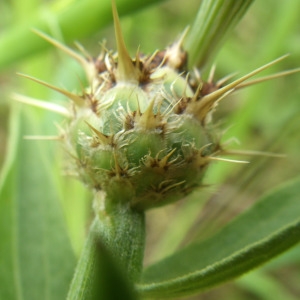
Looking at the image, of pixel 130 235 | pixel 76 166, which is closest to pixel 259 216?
pixel 130 235

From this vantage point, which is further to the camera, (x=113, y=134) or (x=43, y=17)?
(x=43, y=17)

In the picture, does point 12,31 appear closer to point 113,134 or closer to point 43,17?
point 43,17

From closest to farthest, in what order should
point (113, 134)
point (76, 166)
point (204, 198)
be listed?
point (113, 134)
point (76, 166)
point (204, 198)

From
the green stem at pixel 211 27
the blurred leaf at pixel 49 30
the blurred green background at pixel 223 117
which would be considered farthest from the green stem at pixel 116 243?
the blurred leaf at pixel 49 30

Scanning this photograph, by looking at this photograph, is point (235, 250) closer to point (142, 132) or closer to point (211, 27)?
point (142, 132)

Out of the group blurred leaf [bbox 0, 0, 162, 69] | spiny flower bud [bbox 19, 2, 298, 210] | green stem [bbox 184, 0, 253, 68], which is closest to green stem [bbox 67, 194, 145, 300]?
spiny flower bud [bbox 19, 2, 298, 210]

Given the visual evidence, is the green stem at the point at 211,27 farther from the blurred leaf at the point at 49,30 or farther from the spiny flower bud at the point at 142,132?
the blurred leaf at the point at 49,30
